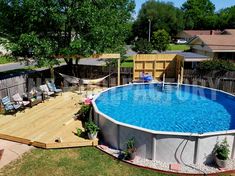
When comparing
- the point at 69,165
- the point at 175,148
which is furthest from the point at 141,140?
the point at 69,165

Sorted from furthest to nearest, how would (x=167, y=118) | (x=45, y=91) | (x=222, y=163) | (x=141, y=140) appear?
(x=45, y=91) < (x=167, y=118) < (x=141, y=140) < (x=222, y=163)

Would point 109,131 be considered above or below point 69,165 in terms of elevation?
above

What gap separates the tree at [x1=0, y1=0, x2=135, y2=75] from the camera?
51.9 ft

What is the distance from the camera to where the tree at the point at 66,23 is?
15805 millimetres

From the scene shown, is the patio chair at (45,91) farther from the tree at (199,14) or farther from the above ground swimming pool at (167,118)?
the tree at (199,14)

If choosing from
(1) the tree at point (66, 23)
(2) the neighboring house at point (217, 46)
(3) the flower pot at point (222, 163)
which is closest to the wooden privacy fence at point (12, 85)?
(1) the tree at point (66, 23)

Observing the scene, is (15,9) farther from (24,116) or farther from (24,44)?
(24,116)

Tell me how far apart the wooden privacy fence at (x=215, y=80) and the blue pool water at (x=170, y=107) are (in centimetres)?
120

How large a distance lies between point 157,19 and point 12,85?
58.0m

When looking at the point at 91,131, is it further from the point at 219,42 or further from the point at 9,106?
the point at 219,42

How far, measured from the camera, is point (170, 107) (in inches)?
602

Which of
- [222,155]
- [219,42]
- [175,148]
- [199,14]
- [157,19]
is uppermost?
[199,14]

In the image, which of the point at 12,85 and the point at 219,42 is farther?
the point at 219,42

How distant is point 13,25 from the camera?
1692 cm
